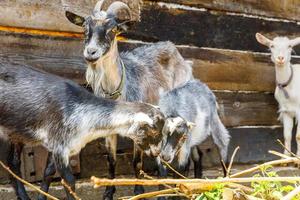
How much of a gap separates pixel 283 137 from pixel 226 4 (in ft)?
7.37

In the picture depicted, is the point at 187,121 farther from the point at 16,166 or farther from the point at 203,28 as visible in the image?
the point at 203,28

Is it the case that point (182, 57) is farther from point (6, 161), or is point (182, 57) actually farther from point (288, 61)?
point (6, 161)

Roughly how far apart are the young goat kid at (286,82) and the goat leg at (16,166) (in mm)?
3575

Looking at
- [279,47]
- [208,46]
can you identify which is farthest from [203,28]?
[279,47]

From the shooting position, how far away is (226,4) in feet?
21.3

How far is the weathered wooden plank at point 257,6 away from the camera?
20.6 feet

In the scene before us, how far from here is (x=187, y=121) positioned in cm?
492

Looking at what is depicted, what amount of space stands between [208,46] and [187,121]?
180 cm

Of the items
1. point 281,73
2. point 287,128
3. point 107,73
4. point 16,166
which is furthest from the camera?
point 287,128

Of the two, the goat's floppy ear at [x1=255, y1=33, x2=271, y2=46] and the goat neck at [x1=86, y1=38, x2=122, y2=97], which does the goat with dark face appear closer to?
the goat neck at [x1=86, y1=38, x2=122, y2=97]

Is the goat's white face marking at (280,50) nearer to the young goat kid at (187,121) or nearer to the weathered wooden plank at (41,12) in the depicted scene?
the young goat kid at (187,121)

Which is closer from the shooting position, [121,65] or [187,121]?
[187,121]

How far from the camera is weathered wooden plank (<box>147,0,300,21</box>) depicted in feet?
20.6

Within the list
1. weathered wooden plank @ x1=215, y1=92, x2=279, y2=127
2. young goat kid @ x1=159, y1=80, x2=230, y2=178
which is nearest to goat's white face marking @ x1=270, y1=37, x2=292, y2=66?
weathered wooden plank @ x1=215, y1=92, x2=279, y2=127
